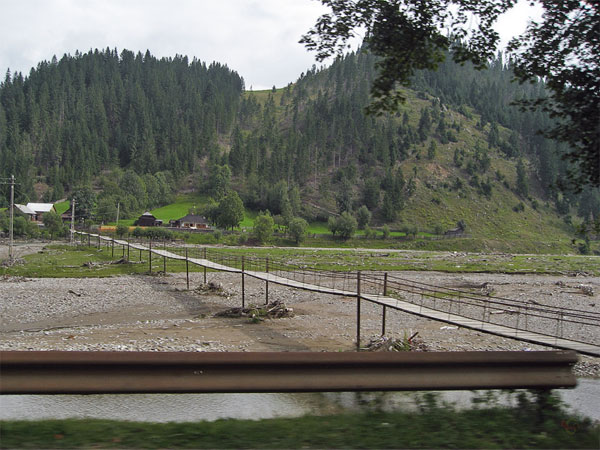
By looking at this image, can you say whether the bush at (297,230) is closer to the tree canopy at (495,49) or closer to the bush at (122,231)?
the bush at (122,231)

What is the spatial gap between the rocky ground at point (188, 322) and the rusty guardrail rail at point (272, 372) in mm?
11644

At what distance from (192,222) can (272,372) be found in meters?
116

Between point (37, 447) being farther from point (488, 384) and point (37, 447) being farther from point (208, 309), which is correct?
point (208, 309)

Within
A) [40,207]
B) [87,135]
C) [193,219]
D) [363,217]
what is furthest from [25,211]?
[363,217]

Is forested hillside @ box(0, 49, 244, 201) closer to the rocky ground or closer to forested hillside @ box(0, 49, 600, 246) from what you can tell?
forested hillside @ box(0, 49, 600, 246)

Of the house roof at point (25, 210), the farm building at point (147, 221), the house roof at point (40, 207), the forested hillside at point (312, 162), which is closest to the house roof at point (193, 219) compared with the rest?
the farm building at point (147, 221)

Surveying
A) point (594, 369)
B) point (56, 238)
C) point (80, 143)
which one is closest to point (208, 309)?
point (594, 369)

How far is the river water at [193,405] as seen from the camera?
192 inches

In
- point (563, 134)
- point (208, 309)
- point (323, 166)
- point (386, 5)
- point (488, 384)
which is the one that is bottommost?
point (208, 309)

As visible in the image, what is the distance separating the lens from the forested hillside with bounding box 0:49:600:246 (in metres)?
138

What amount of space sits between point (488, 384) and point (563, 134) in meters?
3.88

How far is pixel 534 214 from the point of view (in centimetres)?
14562

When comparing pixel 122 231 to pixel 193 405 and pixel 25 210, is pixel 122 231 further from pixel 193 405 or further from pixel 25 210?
pixel 193 405

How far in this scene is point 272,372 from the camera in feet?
15.1
